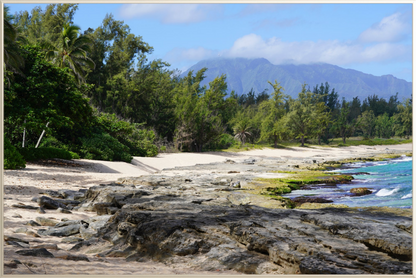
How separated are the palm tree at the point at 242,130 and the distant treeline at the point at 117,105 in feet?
0.40

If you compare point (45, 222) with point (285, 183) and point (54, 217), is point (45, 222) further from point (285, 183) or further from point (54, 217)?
point (285, 183)

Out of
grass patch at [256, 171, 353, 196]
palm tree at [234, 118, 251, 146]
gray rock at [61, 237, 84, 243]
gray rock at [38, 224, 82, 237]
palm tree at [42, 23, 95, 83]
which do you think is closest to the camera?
gray rock at [61, 237, 84, 243]

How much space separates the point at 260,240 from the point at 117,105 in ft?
110

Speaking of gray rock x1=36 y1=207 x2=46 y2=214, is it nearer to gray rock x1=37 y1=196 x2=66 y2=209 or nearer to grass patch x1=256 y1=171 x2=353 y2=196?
gray rock x1=37 y1=196 x2=66 y2=209

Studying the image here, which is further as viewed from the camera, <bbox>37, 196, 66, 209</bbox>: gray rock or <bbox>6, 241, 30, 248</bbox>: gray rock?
<bbox>37, 196, 66, 209</bbox>: gray rock

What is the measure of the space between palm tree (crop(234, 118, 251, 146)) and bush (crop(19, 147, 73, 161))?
25.5m

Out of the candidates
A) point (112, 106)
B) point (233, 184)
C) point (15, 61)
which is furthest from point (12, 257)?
point (112, 106)

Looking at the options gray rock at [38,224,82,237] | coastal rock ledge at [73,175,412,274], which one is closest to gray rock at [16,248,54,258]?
coastal rock ledge at [73,175,412,274]

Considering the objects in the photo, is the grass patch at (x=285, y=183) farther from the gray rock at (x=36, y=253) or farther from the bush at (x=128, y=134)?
the bush at (x=128, y=134)

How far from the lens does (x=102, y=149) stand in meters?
19.4

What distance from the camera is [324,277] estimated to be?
3.35 metres

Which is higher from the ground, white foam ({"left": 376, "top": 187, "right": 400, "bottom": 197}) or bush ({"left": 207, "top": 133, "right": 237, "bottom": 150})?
bush ({"left": 207, "top": 133, "right": 237, "bottom": 150})

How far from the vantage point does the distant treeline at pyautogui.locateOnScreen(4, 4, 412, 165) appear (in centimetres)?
1451

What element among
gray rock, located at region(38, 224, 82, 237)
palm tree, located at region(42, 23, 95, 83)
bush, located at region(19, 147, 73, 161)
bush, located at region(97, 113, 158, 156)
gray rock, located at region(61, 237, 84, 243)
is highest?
palm tree, located at region(42, 23, 95, 83)
